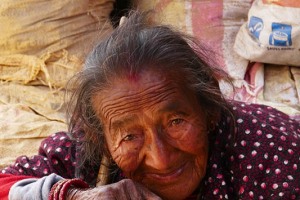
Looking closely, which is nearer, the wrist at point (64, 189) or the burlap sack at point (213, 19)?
the wrist at point (64, 189)

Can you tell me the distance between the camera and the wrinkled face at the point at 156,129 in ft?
5.71

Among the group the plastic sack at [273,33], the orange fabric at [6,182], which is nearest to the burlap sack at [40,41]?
the plastic sack at [273,33]

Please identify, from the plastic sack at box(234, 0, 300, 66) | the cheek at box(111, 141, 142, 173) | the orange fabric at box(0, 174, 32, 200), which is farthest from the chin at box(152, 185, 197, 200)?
the plastic sack at box(234, 0, 300, 66)

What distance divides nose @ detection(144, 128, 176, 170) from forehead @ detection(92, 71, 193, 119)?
0.09 meters

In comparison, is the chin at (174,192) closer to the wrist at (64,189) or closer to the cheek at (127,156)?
the cheek at (127,156)

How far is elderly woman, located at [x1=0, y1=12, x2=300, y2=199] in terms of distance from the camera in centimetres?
175

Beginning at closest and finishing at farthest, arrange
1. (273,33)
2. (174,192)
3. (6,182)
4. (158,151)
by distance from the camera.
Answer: (158,151) → (174,192) → (6,182) → (273,33)

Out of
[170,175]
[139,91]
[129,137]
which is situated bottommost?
[170,175]

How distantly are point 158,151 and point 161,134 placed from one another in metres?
0.05

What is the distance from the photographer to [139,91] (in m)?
1.74

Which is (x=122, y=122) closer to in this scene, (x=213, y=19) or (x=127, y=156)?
(x=127, y=156)

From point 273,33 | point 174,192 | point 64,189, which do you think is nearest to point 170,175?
point 174,192

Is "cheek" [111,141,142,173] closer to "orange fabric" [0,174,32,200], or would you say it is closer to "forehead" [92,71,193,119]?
"forehead" [92,71,193,119]

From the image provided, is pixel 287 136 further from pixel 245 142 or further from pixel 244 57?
pixel 244 57
